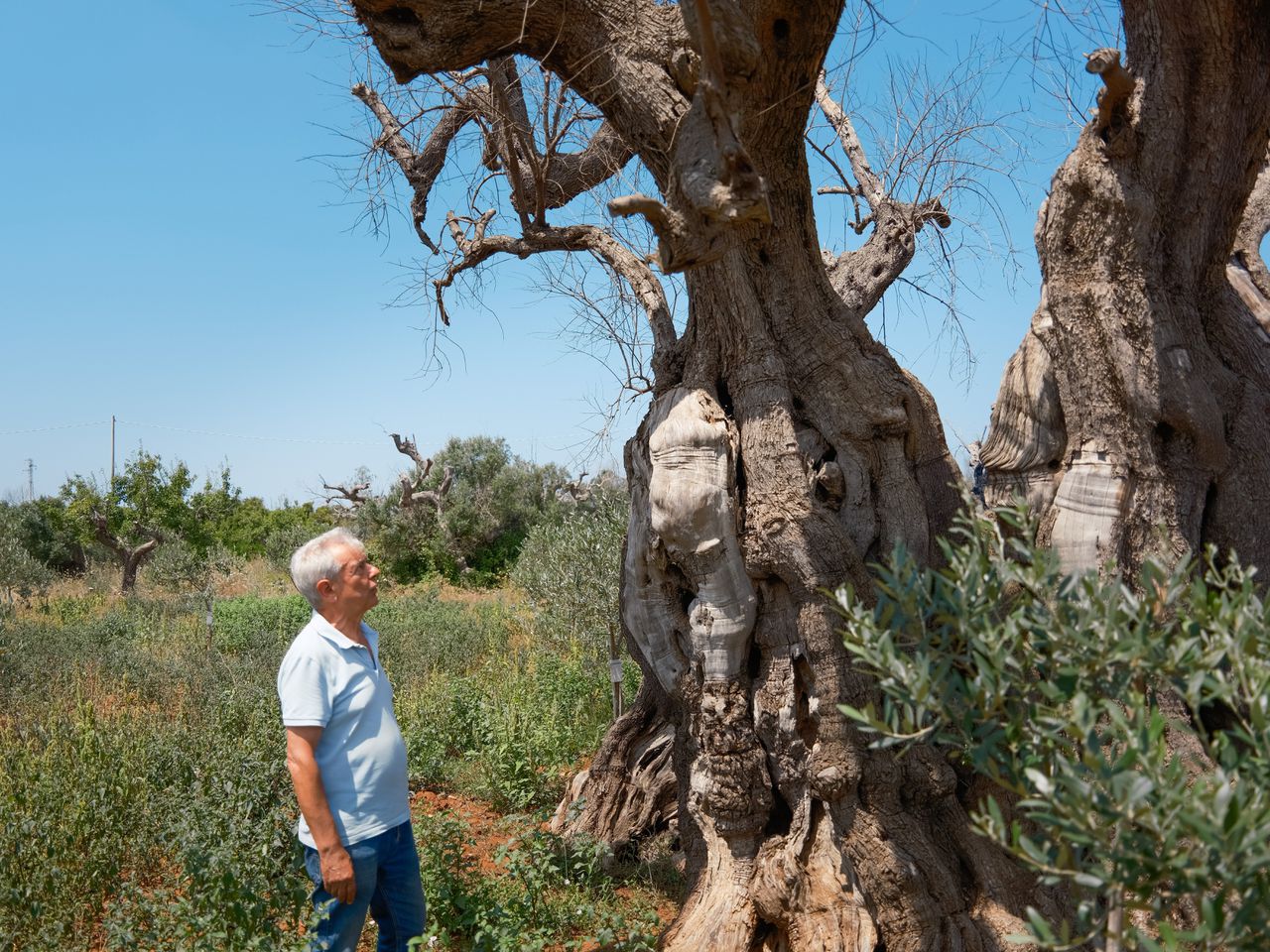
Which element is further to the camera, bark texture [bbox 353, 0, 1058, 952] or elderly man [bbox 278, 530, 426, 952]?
bark texture [bbox 353, 0, 1058, 952]

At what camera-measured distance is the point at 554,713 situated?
7.80 m

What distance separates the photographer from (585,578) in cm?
999

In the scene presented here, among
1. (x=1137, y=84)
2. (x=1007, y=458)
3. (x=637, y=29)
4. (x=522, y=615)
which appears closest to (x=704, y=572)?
(x=1007, y=458)

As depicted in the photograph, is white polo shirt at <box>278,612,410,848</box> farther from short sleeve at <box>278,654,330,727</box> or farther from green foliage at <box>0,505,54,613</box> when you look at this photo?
green foliage at <box>0,505,54,613</box>

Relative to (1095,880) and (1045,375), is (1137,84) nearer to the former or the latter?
(1045,375)

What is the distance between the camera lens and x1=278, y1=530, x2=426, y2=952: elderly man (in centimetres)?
328

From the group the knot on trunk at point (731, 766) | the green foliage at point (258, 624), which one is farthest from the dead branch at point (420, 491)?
the knot on trunk at point (731, 766)

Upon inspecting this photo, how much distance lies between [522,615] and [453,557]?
13.0 metres

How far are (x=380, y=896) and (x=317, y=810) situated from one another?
0.64 metres

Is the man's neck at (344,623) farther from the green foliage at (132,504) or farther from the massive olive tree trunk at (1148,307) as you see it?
the green foliage at (132,504)

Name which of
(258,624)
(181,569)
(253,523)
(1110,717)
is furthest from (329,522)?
(1110,717)

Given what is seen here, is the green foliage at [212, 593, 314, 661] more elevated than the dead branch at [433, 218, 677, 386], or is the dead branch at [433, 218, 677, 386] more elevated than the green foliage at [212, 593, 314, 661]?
the dead branch at [433, 218, 677, 386]

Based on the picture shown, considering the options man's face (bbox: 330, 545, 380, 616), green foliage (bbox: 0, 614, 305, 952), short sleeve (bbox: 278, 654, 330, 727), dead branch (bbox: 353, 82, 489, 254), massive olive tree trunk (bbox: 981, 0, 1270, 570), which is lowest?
green foliage (bbox: 0, 614, 305, 952)

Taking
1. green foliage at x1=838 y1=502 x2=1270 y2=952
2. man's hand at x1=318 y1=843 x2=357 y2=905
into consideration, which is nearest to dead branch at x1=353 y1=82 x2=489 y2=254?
man's hand at x1=318 y1=843 x2=357 y2=905
